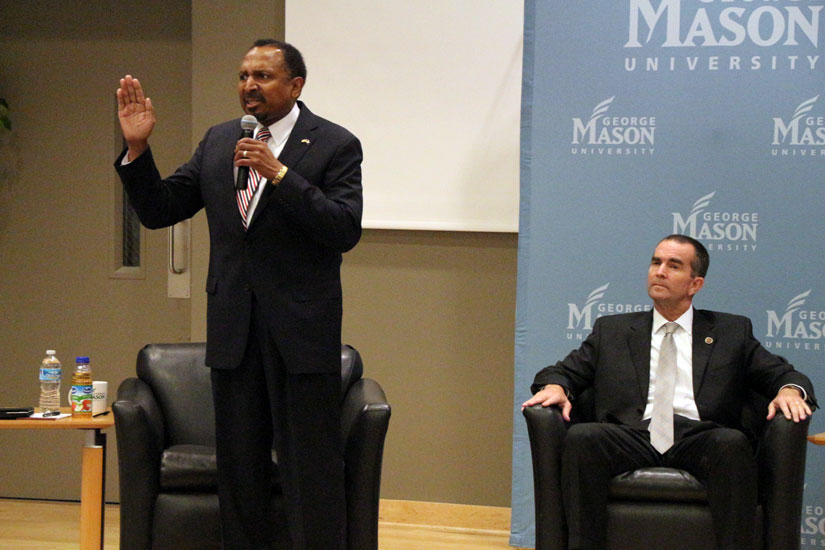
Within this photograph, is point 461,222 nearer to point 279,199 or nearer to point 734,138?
point 734,138

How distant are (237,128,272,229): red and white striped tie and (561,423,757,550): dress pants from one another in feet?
3.90

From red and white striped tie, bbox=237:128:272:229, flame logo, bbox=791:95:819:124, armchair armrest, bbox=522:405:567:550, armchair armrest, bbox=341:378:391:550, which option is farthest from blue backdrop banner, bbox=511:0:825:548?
→ red and white striped tie, bbox=237:128:272:229

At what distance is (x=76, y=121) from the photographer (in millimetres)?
4375

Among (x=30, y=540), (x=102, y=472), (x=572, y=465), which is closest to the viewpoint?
(x=572, y=465)

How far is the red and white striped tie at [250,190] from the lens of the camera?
8.00 ft

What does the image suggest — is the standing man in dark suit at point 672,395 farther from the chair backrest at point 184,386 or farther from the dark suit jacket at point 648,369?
the chair backrest at point 184,386

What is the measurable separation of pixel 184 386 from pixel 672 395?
1657 mm

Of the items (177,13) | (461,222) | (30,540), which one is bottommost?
(30,540)

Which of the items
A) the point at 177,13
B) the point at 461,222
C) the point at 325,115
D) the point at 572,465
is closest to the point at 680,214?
the point at 461,222

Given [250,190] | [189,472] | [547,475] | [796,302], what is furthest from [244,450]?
[796,302]

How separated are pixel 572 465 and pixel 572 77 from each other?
4.95 feet

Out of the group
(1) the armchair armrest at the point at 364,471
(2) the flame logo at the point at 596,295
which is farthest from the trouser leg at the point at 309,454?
(2) the flame logo at the point at 596,295

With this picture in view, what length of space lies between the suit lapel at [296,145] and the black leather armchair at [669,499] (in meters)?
1.06

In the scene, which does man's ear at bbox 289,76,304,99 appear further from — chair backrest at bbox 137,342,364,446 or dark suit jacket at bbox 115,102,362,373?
chair backrest at bbox 137,342,364,446
